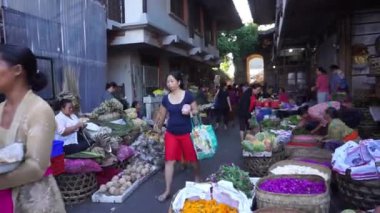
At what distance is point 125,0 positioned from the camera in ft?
37.3

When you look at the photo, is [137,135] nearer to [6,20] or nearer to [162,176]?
[162,176]

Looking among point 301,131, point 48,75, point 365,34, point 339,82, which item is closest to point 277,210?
point 301,131

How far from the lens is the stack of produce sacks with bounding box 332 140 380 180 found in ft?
13.3

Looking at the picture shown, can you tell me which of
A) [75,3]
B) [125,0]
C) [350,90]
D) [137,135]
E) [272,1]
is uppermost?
[272,1]

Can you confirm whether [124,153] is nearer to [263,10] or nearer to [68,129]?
[68,129]

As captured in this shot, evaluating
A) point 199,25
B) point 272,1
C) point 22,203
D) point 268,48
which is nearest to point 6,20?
point 22,203

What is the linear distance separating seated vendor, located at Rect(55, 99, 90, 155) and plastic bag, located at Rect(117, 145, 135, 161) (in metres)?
0.78

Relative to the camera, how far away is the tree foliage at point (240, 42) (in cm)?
2716

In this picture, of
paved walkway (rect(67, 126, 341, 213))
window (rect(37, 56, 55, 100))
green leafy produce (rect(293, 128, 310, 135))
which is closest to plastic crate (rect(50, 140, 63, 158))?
paved walkway (rect(67, 126, 341, 213))

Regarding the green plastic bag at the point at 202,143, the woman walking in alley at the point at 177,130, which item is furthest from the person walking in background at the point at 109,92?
the woman walking in alley at the point at 177,130

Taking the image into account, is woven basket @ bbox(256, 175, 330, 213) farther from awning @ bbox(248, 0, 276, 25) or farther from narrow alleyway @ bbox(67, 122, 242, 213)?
awning @ bbox(248, 0, 276, 25)

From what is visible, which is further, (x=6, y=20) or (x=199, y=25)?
(x=199, y=25)

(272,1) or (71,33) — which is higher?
(272,1)

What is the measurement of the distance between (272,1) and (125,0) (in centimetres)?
826
